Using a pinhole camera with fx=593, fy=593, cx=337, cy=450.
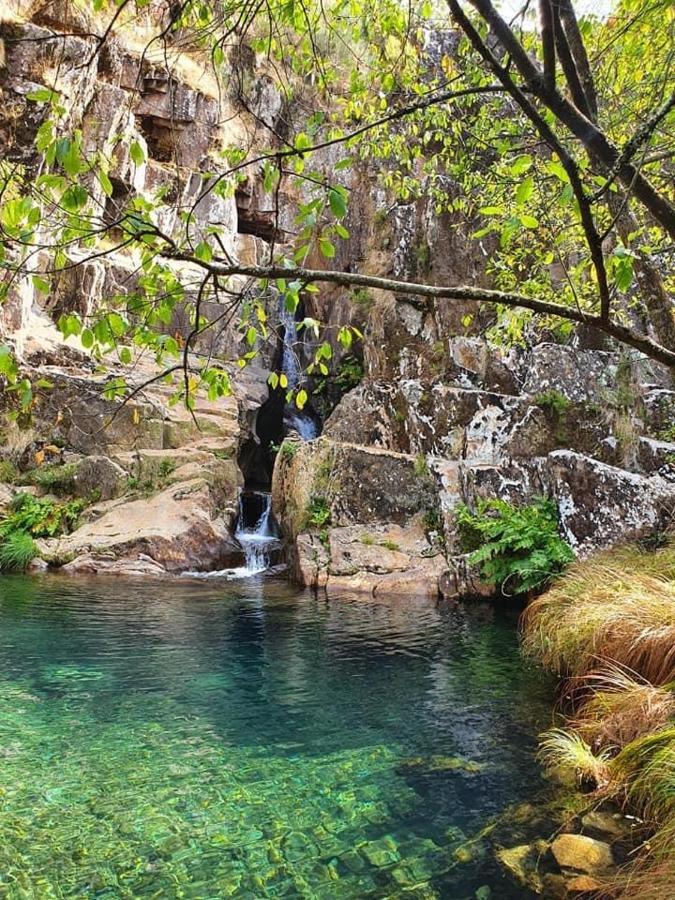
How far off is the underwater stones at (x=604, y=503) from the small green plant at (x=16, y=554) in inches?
509

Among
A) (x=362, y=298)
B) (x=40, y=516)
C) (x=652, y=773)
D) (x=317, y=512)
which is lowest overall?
(x=652, y=773)

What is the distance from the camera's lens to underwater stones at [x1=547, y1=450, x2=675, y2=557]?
11.2 meters

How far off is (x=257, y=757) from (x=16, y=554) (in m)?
12.7

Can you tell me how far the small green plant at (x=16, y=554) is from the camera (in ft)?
49.7

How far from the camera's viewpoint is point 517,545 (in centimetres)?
1143

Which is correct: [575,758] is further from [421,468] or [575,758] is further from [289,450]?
[289,450]

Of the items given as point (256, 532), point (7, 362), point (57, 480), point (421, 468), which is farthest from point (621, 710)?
point (57, 480)

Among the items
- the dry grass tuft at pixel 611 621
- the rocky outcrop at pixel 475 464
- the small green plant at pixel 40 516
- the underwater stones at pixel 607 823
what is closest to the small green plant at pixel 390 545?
the rocky outcrop at pixel 475 464

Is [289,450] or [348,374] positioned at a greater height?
[348,374]

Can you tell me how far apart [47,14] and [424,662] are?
28.5m

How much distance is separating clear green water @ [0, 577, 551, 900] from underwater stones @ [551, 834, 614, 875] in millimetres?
422

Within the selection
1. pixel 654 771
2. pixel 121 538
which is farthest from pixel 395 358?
pixel 654 771

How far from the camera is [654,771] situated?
3.87 m

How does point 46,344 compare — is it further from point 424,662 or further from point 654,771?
point 654,771
